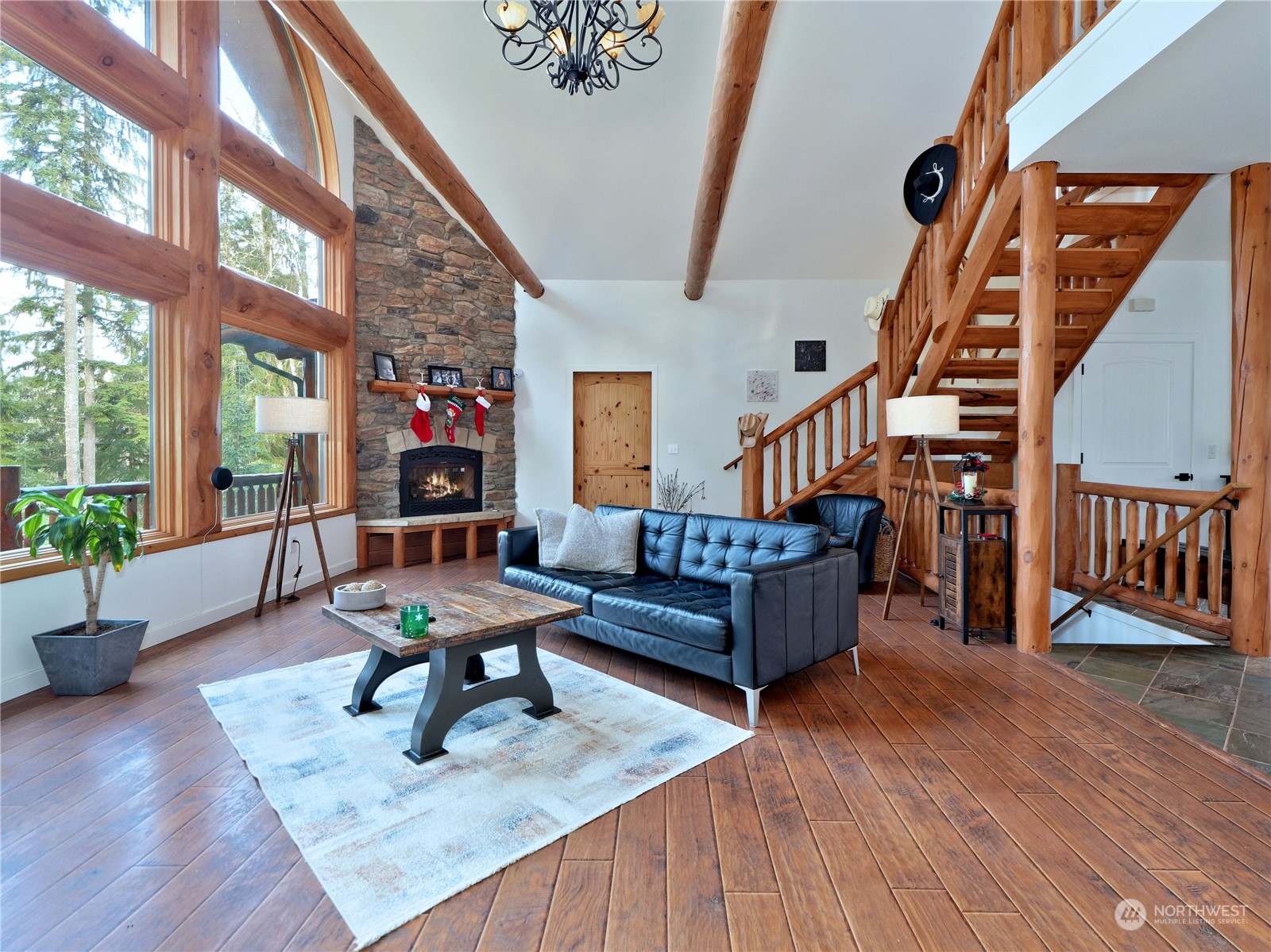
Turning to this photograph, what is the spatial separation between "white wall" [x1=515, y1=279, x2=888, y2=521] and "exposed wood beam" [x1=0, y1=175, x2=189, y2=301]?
3.87m

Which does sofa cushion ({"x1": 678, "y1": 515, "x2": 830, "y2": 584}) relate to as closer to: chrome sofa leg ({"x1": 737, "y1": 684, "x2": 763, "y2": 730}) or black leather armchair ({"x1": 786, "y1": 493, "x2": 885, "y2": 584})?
chrome sofa leg ({"x1": 737, "y1": 684, "x2": 763, "y2": 730})

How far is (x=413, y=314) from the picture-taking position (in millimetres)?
6270

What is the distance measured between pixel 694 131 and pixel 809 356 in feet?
9.05

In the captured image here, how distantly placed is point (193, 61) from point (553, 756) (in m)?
4.66

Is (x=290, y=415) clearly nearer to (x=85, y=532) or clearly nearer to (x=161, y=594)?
(x=161, y=594)

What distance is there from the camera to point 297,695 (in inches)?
110

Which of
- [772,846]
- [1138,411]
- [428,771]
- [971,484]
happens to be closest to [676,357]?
[971,484]

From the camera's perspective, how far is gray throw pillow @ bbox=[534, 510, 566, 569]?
3.87 meters

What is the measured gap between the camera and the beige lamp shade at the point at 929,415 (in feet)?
12.2

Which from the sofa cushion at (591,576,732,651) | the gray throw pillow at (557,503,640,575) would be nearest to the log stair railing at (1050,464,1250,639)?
the sofa cushion at (591,576,732,651)

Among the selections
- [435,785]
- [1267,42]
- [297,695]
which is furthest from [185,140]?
[1267,42]

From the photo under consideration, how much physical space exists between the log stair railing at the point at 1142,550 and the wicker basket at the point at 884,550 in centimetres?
116

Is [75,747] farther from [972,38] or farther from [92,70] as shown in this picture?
[972,38]

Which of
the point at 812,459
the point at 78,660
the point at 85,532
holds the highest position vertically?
the point at 812,459
